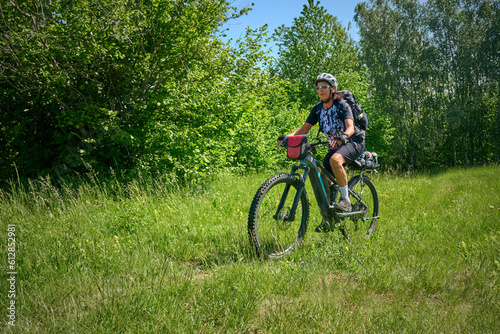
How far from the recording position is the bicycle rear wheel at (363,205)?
15.3 ft

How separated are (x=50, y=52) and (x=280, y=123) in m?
11.5

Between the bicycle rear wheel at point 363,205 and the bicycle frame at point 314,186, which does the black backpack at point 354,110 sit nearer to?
the bicycle frame at point 314,186

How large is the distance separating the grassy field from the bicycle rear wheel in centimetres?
25

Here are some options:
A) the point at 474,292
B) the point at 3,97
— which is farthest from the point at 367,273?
the point at 3,97

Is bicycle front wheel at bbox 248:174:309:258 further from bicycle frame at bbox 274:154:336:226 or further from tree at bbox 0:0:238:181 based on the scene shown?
tree at bbox 0:0:238:181

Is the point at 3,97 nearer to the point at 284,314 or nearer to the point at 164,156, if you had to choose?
the point at 164,156

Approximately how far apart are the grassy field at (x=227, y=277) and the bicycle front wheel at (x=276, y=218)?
0.64ft

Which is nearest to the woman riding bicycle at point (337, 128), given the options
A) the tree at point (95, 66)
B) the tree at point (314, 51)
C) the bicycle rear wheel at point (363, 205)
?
the bicycle rear wheel at point (363, 205)

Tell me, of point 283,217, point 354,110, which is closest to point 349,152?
point 354,110

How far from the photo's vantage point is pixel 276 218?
3.70 meters

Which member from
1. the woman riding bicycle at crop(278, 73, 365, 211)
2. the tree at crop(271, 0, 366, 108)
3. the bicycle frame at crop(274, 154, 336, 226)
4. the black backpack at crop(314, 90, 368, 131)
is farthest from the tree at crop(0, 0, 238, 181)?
the tree at crop(271, 0, 366, 108)

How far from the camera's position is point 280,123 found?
54.1 ft

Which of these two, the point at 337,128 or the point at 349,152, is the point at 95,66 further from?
the point at 349,152

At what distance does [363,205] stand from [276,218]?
1.74 metres
